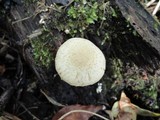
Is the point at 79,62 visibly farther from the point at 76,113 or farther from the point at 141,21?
the point at 141,21

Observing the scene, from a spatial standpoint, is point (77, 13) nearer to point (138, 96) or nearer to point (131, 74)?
point (131, 74)

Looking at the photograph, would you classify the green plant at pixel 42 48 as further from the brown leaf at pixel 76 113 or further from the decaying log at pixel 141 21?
the decaying log at pixel 141 21

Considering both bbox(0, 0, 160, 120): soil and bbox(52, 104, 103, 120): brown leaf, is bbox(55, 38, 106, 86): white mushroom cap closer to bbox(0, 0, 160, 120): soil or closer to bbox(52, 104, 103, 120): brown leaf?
bbox(0, 0, 160, 120): soil

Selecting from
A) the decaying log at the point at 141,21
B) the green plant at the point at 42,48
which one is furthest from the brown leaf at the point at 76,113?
the decaying log at the point at 141,21

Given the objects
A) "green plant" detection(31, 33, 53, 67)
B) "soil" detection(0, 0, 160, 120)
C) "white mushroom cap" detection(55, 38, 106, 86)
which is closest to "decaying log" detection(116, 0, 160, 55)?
"soil" detection(0, 0, 160, 120)

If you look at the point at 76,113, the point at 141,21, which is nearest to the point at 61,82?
the point at 76,113

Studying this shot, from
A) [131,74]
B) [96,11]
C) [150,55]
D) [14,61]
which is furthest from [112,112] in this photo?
[14,61]

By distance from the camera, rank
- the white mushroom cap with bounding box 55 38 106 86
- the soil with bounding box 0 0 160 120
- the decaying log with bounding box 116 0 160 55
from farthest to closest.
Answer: the soil with bounding box 0 0 160 120
the decaying log with bounding box 116 0 160 55
the white mushroom cap with bounding box 55 38 106 86
